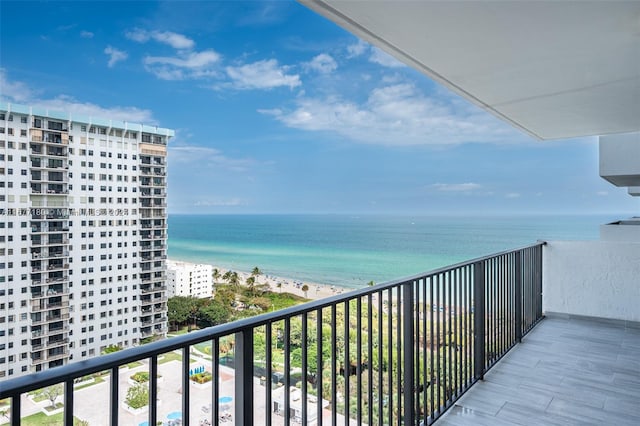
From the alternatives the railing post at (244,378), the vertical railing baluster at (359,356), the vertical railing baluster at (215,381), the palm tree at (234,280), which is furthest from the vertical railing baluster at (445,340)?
the palm tree at (234,280)

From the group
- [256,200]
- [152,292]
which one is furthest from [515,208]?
[152,292]

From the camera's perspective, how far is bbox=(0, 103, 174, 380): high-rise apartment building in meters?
8.98

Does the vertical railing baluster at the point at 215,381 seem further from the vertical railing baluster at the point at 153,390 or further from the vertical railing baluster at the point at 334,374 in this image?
the vertical railing baluster at the point at 334,374

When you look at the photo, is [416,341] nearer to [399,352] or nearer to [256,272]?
[399,352]

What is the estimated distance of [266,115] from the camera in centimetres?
3058

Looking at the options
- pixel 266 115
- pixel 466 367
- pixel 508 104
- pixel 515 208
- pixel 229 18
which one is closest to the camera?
pixel 466 367

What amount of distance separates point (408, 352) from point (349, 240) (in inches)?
977

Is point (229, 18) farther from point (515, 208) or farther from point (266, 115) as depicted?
point (515, 208)

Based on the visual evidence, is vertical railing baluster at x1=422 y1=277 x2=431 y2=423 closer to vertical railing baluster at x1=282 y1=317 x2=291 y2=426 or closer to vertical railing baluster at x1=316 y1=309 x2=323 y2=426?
vertical railing baluster at x1=316 y1=309 x2=323 y2=426

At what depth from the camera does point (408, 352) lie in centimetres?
219

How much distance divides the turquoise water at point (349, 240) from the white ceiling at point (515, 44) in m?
18.1

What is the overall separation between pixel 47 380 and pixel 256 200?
2766 cm

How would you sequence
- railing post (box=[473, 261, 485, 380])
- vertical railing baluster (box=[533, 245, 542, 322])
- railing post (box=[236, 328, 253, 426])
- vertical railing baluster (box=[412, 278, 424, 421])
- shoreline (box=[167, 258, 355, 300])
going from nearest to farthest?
railing post (box=[236, 328, 253, 426])
vertical railing baluster (box=[412, 278, 424, 421])
railing post (box=[473, 261, 485, 380])
vertical railing baluster (box=[533, 245, 542, 322])
shoreline (box=[167, 258, 355, 300])

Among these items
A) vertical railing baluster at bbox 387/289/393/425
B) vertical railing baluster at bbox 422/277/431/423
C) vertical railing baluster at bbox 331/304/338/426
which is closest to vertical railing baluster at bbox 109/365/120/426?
vertical railing baluster at bbox 331/304/338/426
